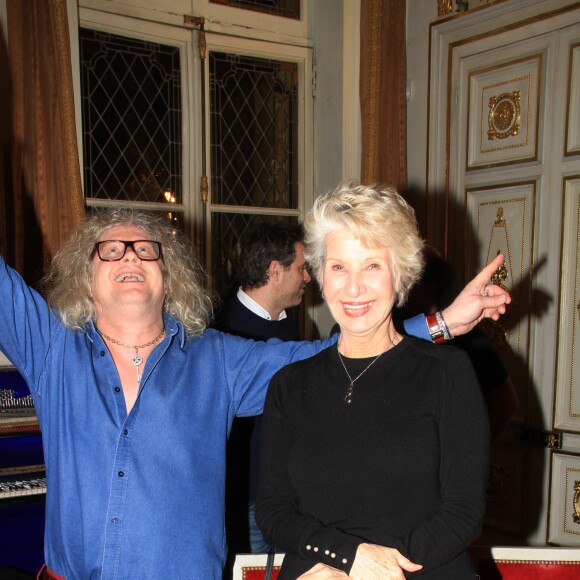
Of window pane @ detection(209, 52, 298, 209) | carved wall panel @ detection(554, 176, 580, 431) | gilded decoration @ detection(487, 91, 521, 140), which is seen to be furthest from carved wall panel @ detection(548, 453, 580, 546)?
window pane @ detection(209, 52, 298, 209)

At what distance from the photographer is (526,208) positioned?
3336mm

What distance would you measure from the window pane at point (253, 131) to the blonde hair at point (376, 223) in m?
2.63

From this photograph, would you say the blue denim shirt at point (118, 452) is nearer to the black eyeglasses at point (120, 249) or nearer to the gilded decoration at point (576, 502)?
the black eyeglasses at point (120, 249)

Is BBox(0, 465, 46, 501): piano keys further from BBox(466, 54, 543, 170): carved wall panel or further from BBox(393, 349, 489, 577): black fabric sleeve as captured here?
BBox(466, 54, 543, 170): carved wall panel

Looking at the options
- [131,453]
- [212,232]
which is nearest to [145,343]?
[131,453]

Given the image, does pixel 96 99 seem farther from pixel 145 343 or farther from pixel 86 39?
pixel 145 343

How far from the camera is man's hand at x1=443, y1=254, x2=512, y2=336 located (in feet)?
4.72

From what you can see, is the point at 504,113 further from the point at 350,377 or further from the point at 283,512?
the point at 283,512

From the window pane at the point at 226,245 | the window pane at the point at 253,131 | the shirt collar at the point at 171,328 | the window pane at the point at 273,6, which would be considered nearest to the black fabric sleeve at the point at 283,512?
the shirt collar at the point at 171,328

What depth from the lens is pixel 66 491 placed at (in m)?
1.41

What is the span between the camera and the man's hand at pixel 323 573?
3.72 ft

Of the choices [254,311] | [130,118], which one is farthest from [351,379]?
[130,118]

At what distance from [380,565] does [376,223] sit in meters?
0.64

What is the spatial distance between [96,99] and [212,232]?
1015 mm
